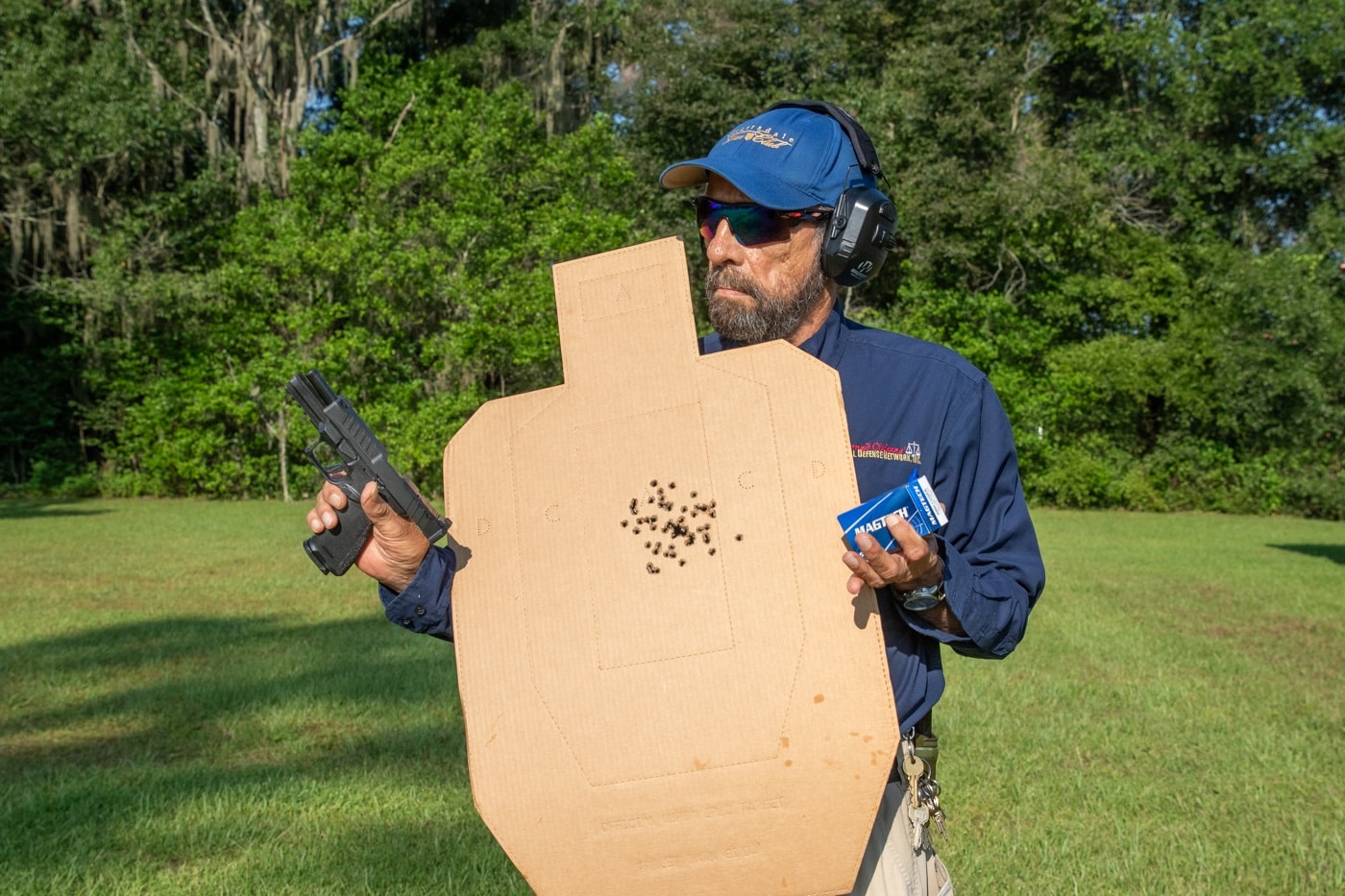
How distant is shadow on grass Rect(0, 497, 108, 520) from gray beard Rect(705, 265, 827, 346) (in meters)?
22.4

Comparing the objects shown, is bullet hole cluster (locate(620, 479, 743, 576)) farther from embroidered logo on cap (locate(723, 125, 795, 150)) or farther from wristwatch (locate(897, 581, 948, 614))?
embroidered logo on cap (locate(723, 125, 795, 150))

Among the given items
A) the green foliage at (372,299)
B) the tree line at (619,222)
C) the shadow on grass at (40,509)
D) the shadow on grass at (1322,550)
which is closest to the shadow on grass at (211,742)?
the shadow on grass at (1322,550)

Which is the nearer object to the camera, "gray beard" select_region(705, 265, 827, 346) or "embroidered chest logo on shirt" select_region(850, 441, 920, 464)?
"embroidered chest logo on shirt" select_region(850, 441, 920, 464)

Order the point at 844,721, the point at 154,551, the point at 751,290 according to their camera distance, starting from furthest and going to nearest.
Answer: the point at 154,551 < the point at 751,290 < the point at 844,721

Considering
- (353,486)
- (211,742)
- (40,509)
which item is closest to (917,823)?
(353,486)

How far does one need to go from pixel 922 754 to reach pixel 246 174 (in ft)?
93.6

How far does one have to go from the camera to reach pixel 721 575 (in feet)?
7.26

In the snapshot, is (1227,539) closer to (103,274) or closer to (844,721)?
(844,721)

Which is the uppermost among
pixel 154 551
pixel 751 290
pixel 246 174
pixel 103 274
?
pixel 246 174

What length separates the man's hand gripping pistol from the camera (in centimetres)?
242

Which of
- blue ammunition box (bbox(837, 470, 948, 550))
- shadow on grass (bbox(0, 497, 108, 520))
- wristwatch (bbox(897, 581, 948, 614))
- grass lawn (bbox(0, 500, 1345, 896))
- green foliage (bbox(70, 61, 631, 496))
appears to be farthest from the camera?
green foliage (bbox(70, 61, 631, 496))

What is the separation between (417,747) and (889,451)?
5221 mm

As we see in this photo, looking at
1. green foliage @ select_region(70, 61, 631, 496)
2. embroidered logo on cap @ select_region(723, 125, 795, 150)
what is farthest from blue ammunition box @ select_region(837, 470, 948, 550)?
green foliage @ select_region(70, 61, 631, 496)

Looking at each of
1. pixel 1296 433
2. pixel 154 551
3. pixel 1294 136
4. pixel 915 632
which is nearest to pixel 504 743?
pixel 915 632
